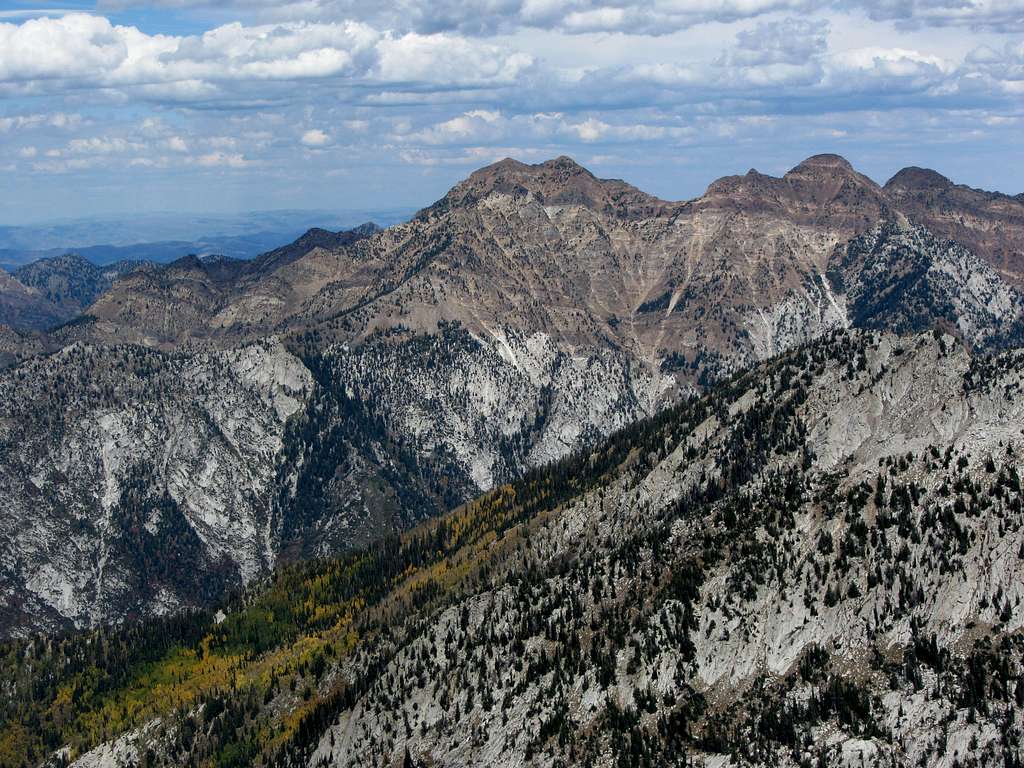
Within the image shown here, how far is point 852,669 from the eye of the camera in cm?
14125

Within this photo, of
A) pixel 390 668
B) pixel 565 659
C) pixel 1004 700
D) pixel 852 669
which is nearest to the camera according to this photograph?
pixel 1004 700

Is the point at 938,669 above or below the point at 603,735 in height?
above

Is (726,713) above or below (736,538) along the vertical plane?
below

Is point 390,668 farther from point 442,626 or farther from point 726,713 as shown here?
point 726,713

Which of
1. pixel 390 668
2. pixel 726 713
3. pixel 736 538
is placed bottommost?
pixel 390 668

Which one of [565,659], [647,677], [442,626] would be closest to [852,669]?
[647,677]

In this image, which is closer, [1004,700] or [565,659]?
[1004,700]

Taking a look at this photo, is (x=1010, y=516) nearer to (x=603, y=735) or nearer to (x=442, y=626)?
(x=603, y=735)

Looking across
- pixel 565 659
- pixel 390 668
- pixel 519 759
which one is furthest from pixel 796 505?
pixel 390 668

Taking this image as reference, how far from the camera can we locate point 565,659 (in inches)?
6658

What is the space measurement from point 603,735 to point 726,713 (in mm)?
19222

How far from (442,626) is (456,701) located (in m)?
24.5

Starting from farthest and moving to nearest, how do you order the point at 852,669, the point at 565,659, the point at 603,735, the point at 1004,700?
the point at 565,659 → the point at 603,735 → the point at 852,669 → the point at 1004,700

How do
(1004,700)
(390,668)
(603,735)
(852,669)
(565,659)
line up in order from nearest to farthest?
(1004,700)
(852,669)
(603,735)
(565,659)
(390,668)
